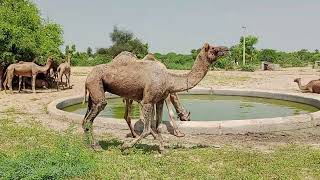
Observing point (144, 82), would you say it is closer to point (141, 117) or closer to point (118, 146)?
point (118, 146)

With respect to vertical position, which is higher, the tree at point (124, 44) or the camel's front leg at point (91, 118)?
the tree at point (124, 44)

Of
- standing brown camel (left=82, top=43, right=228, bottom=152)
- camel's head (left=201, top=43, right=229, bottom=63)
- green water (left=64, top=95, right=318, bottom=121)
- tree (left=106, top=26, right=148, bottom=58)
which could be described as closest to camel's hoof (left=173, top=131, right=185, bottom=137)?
standing brown camel (left=82, top=43, right=228, bottom=152)

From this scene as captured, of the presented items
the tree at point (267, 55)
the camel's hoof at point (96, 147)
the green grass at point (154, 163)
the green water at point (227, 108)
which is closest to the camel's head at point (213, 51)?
the green grass at point (154, 163)

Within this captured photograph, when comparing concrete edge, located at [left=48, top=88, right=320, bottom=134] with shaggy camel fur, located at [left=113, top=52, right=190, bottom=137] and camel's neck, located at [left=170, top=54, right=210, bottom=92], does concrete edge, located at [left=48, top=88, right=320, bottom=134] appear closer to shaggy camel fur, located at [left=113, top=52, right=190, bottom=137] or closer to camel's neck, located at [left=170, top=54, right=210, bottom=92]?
shaggy camel fur, located at [left=113, top=52, right=190, bottom=137]

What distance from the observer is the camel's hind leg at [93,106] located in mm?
8125

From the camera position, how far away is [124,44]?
228 ft

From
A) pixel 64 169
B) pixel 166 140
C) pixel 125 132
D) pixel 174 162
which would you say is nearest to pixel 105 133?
pixel 125 132

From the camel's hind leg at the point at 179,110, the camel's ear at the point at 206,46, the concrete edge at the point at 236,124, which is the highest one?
the camel's ear at the point at 206,46

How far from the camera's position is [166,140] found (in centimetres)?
926

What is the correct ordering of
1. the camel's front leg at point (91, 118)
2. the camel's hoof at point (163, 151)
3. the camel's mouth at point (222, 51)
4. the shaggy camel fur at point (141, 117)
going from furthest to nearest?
the shaggy camel fur at point (141, 117)
the camel's front leg at point (91, 118)
the camel's mouth at point (222, 51)
the camel's hoof at point (163, 151)

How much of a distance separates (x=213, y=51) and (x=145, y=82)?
4.64 feet

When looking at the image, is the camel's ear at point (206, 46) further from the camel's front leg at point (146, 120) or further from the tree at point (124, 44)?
the tree at point (124, 44)

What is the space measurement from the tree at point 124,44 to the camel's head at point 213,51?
54212 millimetres

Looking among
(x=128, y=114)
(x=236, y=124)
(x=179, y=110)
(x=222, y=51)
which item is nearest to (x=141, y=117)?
(x=128, y=114)
